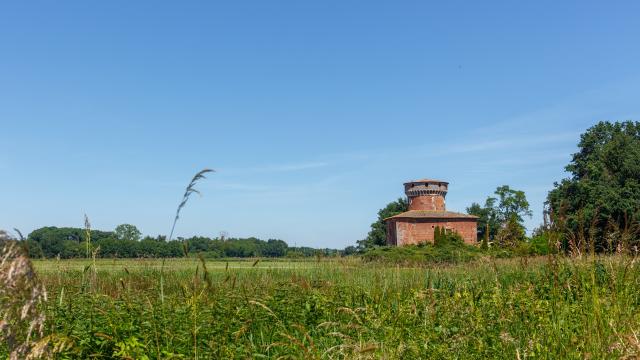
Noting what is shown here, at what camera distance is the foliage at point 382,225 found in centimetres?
6461

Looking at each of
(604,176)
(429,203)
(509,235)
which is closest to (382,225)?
(429,203)

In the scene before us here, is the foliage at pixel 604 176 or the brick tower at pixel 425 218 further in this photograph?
the brick tower at pixel 425 218

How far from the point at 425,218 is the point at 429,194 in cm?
392

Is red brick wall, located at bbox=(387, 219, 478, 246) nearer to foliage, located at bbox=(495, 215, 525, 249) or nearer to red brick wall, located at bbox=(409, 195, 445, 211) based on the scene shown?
red brick wall, located at bbox=(409, 195, 445, 211)

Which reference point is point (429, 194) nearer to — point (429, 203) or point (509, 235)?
point (429, 203)

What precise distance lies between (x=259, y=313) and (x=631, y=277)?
14.9ft

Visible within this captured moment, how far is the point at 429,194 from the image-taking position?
52.6m

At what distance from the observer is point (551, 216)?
465cm

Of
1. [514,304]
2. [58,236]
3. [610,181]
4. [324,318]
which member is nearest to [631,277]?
[514,304]

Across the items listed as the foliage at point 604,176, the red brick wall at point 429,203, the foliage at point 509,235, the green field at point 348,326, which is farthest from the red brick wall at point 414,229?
the foliage at point 509,235

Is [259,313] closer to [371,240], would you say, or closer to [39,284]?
[39,284]

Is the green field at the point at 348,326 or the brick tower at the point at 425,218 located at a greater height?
the brick tower at the point at 425,218

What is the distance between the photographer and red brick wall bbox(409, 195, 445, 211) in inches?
2066

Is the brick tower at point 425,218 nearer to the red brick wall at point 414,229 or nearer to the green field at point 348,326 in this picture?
the red brick wall at point 414,229
